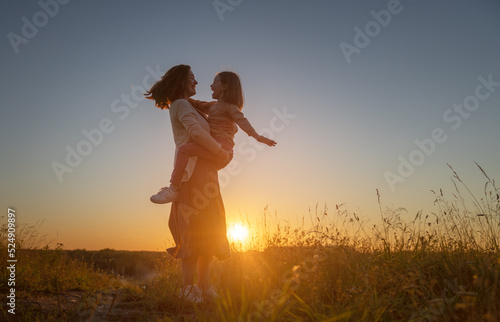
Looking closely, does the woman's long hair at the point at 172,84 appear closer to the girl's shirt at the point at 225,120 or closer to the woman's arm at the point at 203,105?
the woman's arm at the point at 203,105

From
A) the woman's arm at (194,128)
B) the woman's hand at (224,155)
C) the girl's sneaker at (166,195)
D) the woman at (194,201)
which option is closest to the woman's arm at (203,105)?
the woman at (194,201)

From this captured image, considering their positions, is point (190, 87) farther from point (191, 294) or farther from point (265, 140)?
point (191, 294)

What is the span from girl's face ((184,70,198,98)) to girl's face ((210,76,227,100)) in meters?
0.22

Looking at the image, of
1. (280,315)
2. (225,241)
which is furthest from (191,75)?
(280,315)

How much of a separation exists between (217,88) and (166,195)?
1402 mm

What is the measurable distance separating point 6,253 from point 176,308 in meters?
3.40

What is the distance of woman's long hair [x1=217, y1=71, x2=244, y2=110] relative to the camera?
363 centimetres

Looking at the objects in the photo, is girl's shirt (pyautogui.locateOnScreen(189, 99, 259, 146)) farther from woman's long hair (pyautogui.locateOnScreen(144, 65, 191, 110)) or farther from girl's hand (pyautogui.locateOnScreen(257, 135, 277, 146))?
woman's long hair (pyautogui.locateOnScreen(144, 65, 191, 110))

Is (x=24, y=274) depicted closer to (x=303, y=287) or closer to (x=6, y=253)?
(x=6, y=253)

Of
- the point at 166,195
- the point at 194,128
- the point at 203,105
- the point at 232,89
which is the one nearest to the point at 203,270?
the point at 166,195

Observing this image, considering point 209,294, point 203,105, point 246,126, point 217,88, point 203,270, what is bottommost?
point 209,294

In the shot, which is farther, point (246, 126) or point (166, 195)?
point (246, 126)

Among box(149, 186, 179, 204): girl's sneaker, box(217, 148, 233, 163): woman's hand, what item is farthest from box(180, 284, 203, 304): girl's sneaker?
box(217, 148, 233, 163): woman's hand

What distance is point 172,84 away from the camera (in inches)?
142
